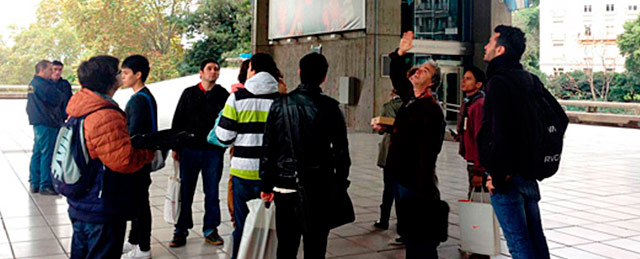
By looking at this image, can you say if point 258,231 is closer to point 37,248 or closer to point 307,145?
point 307,145

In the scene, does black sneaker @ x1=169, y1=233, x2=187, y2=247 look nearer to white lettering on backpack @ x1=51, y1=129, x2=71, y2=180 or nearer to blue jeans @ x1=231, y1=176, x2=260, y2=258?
blue jeans @ x1=231, y1=176, x2=260, y2=258

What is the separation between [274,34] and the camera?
23875 millimetres

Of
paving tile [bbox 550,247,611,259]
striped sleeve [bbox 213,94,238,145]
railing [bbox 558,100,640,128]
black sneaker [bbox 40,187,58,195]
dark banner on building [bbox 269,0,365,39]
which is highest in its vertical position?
dark banner on building [bbox 269,0,365,39]

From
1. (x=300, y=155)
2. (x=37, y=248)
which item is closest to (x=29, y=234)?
(x=37, y=248)

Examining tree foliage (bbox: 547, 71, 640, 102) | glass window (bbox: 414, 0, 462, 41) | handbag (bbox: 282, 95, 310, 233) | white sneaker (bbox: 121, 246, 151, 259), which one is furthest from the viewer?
tree foliage (bbox: 547, 71, 640, 102)

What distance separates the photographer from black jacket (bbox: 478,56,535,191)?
126 inches

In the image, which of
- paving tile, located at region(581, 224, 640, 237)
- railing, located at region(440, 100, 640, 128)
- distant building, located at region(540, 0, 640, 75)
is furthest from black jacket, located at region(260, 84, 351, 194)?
distant building, located at region(540, 0, 640, 75)

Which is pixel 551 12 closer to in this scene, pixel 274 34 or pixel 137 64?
pixel 274 34

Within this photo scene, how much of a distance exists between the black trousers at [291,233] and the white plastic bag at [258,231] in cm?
5

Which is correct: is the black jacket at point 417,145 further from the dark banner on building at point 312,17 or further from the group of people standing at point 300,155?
the dark banner on building at point 312,17

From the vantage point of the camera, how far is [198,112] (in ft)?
16.9

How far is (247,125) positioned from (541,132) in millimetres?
1829

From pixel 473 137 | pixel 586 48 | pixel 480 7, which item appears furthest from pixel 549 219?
pixel 586 48

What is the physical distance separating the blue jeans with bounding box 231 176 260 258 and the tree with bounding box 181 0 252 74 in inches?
1300
